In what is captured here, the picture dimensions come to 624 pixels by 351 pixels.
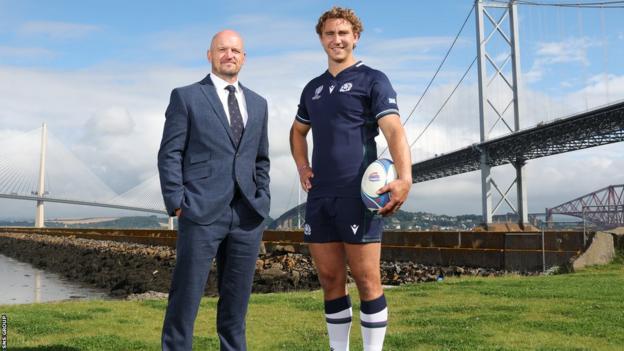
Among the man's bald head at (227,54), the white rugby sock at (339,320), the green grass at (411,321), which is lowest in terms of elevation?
the green grass at (411,321)

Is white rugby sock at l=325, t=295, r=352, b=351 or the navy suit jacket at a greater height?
the navy suit jacket

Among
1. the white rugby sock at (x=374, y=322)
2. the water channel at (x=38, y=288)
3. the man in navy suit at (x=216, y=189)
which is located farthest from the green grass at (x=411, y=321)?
the water channel at (x=38, y=288)

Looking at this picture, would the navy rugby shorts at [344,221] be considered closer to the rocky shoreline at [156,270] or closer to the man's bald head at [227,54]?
the man's bald head at [227,54]

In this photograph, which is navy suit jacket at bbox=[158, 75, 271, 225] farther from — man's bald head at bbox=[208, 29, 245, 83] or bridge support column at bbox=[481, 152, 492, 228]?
bridge support column at bbox=[481, 152, 492, 228]

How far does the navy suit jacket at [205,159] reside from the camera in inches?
132

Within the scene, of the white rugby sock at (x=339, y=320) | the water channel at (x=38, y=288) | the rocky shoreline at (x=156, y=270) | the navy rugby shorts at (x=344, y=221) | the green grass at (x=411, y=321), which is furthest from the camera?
the water channel at (x=38, y=288)

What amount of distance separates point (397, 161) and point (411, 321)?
337 centimetres

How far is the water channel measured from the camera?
1658 cm

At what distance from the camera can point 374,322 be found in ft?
11.2

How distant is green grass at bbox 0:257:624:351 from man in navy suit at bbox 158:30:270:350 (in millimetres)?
1688

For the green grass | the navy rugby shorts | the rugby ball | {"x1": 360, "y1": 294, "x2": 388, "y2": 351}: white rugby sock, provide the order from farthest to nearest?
the green grass < {"x1": 360, "y1": 294, "x2": 388, "y2": 351}: white rugby sock < the navy rugby shorts < the rugby ball

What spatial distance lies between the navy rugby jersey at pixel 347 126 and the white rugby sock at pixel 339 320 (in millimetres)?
633

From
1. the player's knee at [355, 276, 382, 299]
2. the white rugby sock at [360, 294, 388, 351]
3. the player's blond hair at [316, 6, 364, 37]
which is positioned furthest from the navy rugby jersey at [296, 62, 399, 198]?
the white rugby sock at [360, 294, 388, 351]

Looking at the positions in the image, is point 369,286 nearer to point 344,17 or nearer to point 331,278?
point 331,278
